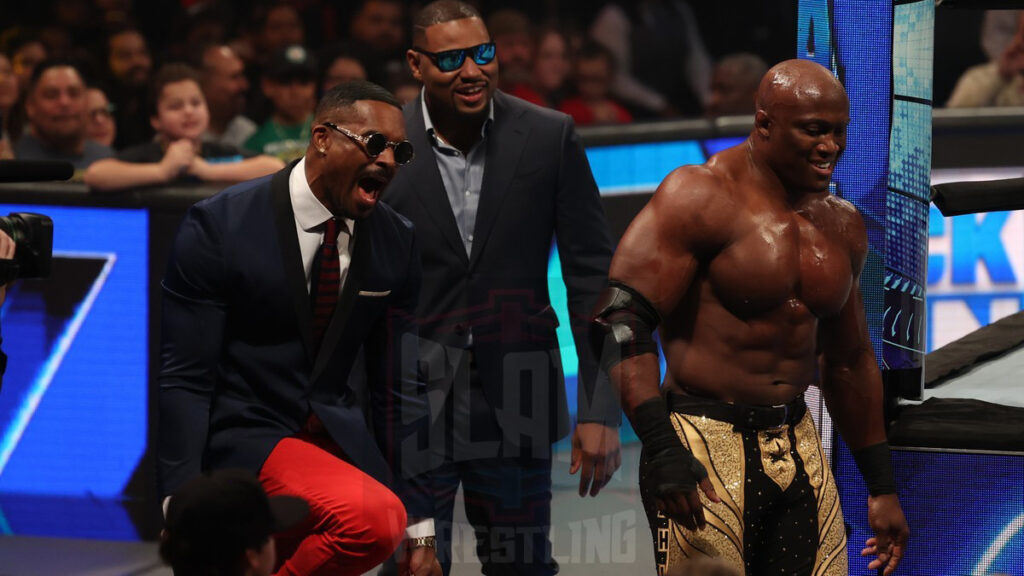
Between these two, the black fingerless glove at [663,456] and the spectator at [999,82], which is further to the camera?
the spectator at [999,82]

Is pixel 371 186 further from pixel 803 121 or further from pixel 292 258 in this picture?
pixel 803 121

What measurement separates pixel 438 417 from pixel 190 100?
2.86m

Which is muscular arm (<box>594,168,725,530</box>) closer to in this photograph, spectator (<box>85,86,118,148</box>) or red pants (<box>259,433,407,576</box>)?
red pants (<box>259,433,407,576</box>)

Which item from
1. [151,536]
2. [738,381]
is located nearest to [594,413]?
[738,381]

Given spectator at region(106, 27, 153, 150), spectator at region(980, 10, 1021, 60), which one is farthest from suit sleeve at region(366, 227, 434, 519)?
spectator at region(980, 10, 1021, 60)

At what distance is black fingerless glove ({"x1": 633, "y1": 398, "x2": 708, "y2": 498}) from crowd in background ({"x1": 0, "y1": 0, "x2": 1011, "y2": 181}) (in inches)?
125

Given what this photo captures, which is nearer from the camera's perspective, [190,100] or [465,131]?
[465,131]

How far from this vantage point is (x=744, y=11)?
8.96 meters

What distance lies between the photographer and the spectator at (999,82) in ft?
24.3

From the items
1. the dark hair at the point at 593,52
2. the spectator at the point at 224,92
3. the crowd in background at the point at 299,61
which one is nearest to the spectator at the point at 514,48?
the crowd in background at the point at 299,61

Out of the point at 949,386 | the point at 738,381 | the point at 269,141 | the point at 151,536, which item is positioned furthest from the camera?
the point at 269,141

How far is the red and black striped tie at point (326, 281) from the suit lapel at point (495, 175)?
63 centimetres

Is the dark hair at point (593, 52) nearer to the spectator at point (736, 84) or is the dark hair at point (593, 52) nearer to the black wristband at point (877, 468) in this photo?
the spectator at point (736, 84)

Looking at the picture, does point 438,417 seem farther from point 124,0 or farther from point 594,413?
point 124,0
